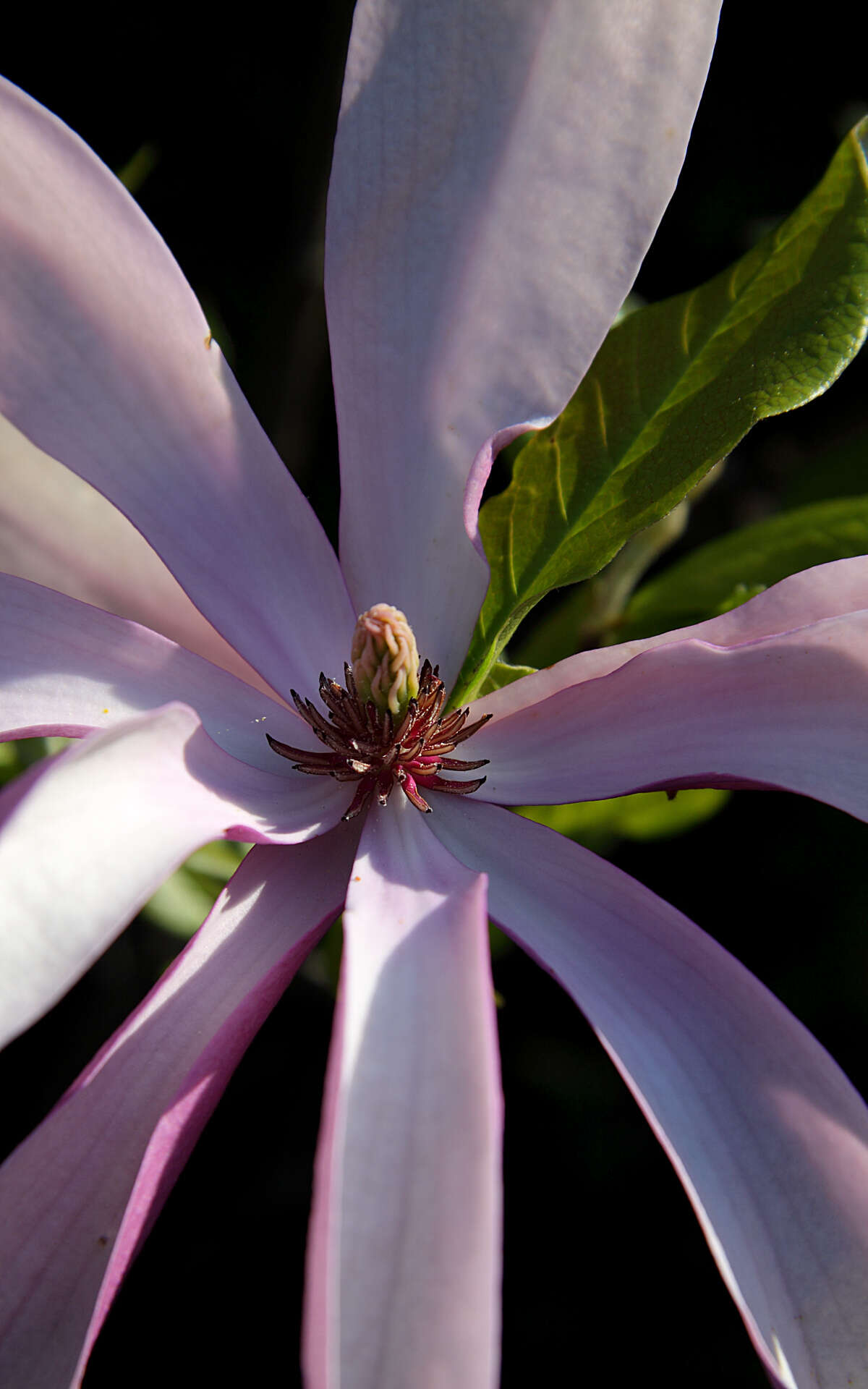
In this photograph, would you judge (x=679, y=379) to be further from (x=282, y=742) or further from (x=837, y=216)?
(x=282, y=742)

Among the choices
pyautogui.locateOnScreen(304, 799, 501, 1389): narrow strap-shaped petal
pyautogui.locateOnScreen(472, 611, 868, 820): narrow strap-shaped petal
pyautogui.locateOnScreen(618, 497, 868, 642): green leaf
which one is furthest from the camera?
pyautogui.locateOnScreen(618, 497, 868, 642): green leaf

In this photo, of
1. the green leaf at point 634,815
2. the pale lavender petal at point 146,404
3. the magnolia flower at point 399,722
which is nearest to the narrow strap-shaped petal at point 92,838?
the magnolia flower at point 399,722

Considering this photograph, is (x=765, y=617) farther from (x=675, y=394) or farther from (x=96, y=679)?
(x=96, y=679)

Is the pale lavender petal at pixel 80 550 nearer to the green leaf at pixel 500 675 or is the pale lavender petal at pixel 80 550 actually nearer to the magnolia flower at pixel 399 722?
the magnolia flower at pixel 399 722

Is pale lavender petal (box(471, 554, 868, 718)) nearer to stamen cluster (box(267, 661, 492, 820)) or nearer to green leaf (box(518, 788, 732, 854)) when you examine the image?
stamen cluster (box(267, 661, 492, 820))

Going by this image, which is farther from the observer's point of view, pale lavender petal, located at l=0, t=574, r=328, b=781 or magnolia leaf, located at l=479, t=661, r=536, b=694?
magnolia leaf, located at l=479, t=661, r=536, b=694

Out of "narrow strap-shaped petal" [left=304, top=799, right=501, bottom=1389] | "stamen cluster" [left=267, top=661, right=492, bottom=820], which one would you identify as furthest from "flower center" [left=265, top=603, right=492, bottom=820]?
"narrow strap-shaped petal" [left=304, top=799, right=501, bottom=1389]

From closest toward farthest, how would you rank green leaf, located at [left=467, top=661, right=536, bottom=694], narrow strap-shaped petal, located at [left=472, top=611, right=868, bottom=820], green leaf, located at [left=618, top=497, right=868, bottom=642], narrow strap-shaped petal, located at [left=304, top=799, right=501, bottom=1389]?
narrow strap-shaped petal, located at [left=304, top=799, right=501, bottom=1389]
narrow strap-shaped petal, located at [left=472, top=611, right=868, bottom=820]
green leaf, located at [left=467, top=661, right=536, bottom=694]
green leaf, located at [left=618, top=497, right=868, bottom=642]
